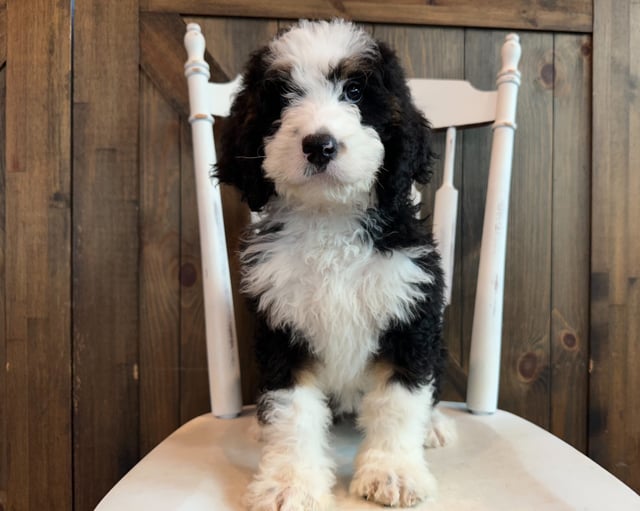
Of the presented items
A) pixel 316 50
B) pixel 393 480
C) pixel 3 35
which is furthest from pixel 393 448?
pixel 3 35

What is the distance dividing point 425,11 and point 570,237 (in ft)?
2.92

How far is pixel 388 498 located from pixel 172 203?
44.6 inches

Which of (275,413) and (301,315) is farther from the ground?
(301,315)

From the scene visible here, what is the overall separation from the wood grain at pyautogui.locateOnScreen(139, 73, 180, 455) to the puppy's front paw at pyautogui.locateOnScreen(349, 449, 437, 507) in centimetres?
87

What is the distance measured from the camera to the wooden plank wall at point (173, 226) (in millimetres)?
1605

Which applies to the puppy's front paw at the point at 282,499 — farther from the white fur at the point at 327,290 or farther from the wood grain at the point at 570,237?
the wood grain at the point at 570,237

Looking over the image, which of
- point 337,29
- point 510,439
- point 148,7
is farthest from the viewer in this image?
point 148,7

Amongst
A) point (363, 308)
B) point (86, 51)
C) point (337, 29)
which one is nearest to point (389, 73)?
point (337, 29)

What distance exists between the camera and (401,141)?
3.40 feet

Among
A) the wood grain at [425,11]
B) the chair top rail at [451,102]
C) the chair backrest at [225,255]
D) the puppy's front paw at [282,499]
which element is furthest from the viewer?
the wood grain at [425,11]

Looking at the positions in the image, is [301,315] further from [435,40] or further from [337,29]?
[435,40]

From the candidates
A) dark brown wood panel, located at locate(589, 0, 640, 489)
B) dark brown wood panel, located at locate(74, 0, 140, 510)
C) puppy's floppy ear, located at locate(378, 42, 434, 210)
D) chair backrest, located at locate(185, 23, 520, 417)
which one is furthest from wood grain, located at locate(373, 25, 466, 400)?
dark brown wood panel, located at locate(74, 0, 140, 510)

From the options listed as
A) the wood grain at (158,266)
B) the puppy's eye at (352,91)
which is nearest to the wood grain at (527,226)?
the puppy's eye at (352,91)

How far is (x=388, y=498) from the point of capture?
0.93m
